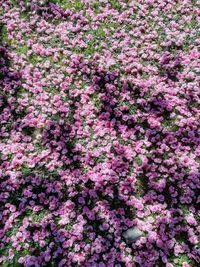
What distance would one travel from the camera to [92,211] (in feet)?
19.9

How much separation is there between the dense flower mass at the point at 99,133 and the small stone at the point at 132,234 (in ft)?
0.19

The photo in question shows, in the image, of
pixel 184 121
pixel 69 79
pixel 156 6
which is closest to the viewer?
pixel 184 121

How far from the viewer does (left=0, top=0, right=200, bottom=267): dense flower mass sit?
5824 mm

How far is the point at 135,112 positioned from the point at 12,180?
8.39 ft

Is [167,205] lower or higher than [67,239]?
higher

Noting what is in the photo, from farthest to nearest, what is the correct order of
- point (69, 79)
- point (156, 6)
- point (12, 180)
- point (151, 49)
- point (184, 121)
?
point (156, 6)
point (151, 49)
point (69, 79)
point (184, 121)
point (12, 180)

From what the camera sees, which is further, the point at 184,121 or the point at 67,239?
the point at 184,121

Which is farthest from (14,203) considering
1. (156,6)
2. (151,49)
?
(156,6)

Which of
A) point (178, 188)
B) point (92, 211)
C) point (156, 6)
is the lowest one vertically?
point (92, 211)

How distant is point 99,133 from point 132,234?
2.00 meters

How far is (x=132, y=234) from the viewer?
5.81 metres

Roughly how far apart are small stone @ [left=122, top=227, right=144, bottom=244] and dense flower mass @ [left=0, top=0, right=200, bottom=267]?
0.19 feet

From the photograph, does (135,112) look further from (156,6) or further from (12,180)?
(156,6)

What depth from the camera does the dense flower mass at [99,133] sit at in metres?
5.82
